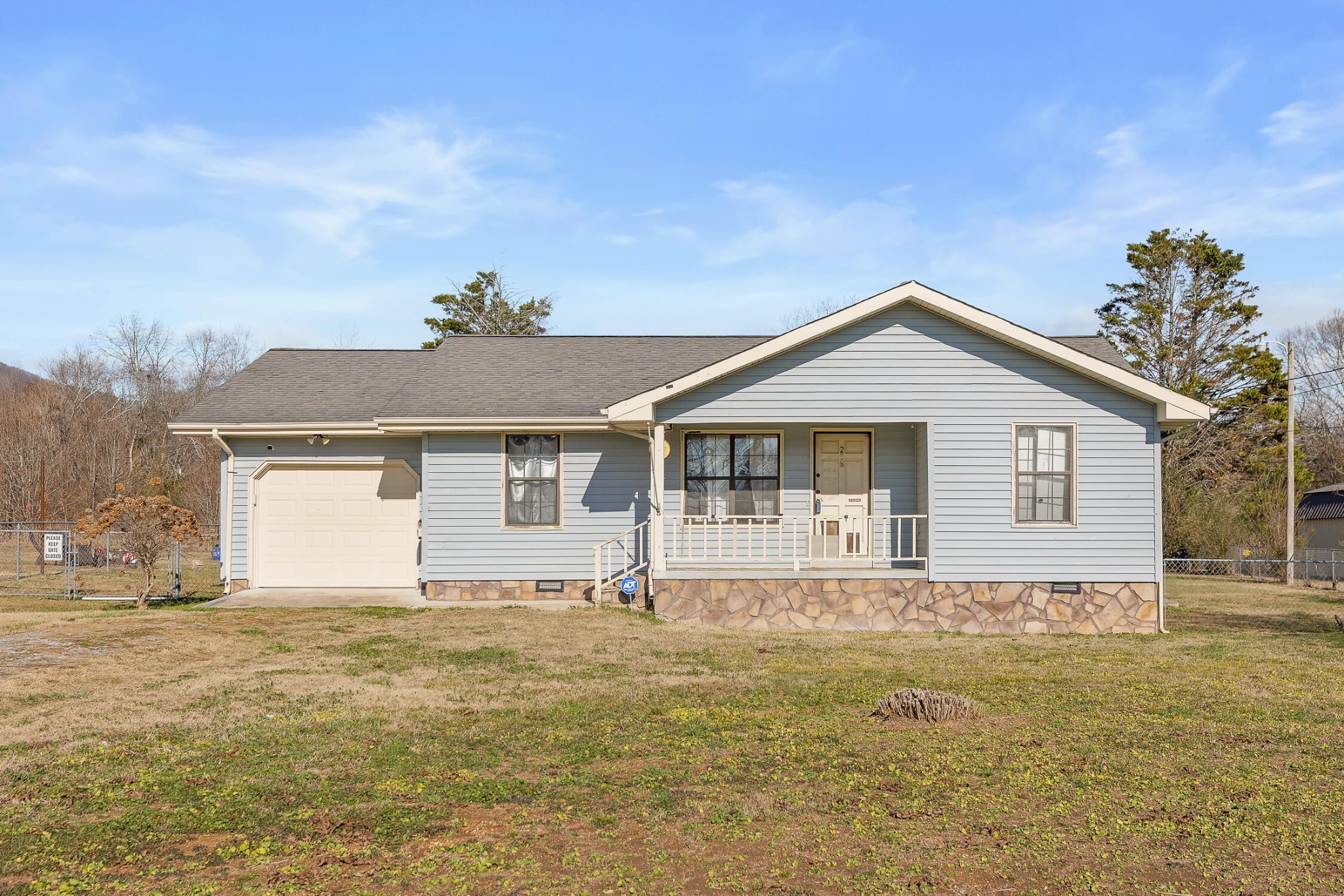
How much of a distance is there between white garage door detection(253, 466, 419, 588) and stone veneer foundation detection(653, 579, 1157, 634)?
4970 millimetres

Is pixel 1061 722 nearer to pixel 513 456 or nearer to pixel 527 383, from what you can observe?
pixel 513 456

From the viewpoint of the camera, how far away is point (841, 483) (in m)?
15.1

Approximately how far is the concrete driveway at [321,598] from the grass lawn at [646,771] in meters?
3.36

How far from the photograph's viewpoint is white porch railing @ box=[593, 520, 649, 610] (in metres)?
15.0

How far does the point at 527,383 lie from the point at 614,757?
1041 centimetres

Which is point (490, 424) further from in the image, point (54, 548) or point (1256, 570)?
point (1256, 570)

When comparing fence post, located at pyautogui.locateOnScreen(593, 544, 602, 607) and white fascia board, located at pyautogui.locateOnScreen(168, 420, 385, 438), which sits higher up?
white fascia board, located at pyautogui.locateOnScreen(168, 420, 385, 438)

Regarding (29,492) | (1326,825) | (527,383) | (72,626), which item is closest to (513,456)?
(527,383)

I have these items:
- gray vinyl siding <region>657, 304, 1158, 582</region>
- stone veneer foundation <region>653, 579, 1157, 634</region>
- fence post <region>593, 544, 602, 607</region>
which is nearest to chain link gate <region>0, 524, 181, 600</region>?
fence post <region>593, 544, 602, 607</region>

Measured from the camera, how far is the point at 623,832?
4957mm

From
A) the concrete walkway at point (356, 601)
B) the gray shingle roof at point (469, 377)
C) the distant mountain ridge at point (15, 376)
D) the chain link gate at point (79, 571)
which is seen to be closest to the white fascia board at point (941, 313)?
the gray shingle roof at point (469, 377)

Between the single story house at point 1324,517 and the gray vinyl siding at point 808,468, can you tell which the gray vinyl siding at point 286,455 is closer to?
the gray vinyl siding at point 808,468

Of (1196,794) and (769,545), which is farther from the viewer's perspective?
(769,545)

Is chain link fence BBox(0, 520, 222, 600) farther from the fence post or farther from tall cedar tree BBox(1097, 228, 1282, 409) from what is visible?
tall cedar tree BBox(1097, 228, 1282, 409)
